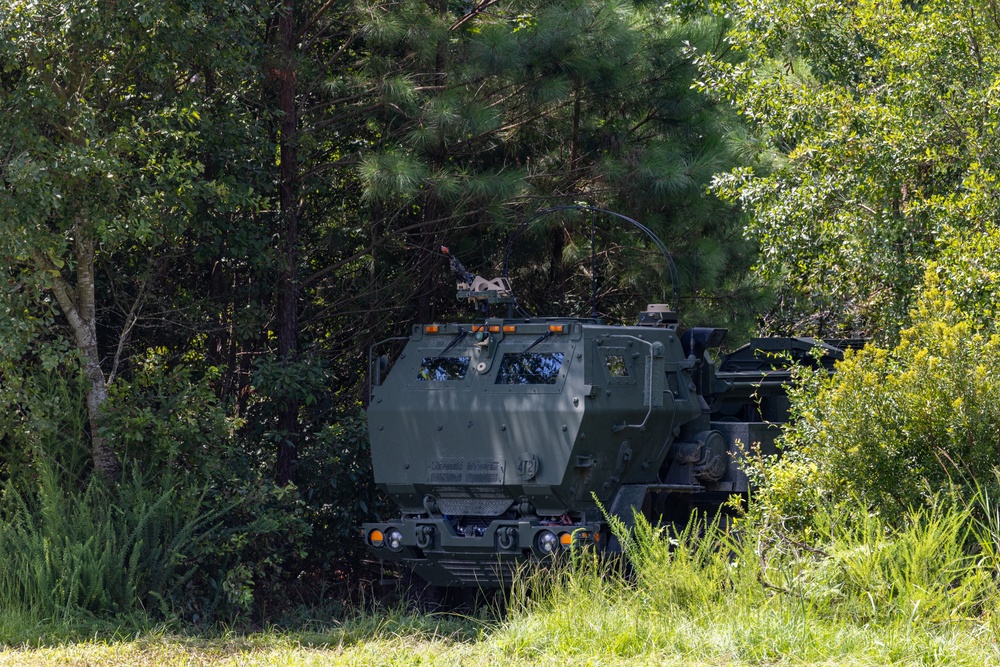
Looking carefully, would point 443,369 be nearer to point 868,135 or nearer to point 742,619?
point 868,135

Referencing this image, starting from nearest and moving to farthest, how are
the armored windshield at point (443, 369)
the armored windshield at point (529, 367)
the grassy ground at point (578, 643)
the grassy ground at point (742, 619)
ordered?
the grassy ground at point (578, 643)
the grassy ground at point (742, 619)
the armored windshield at point (529, 367)
the armored windshield at point (443, 369)

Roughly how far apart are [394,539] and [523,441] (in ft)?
4.11

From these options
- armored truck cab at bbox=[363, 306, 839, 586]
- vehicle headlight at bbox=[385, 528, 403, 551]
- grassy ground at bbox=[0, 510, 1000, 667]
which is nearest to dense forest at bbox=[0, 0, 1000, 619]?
grassy ground at bbox=[0, 510, 1000, 667]

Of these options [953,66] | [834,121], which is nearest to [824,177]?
[834,121]

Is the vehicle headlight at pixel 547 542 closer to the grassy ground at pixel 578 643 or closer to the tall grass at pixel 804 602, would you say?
the grassy ground at pixel 578 643

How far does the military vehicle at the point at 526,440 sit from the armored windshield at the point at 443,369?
0.04ft

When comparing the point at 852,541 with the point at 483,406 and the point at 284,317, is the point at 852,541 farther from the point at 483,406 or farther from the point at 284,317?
the point at 284,317

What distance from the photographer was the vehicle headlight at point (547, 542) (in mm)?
8727

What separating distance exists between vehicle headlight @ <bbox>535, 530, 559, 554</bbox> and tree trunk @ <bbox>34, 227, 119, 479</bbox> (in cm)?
326

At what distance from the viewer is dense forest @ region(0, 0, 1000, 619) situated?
339 inches

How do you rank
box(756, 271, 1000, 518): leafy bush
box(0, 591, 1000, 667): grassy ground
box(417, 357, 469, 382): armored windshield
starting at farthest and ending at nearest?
box(417, 357, 469, 382): armored windshield → box(756, 271, 1000, 518): leafy bush → box(0, 591, 1000, 667): grassy ground

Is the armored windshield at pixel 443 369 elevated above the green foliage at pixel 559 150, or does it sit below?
below

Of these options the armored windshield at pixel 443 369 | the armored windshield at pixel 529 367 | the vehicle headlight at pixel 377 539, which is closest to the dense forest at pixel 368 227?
the vehicle headlight at pixel 377 539

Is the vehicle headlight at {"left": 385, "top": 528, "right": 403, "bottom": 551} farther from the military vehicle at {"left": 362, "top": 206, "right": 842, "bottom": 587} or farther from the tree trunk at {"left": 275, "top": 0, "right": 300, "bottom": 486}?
the tree trunk at {"left": 275, "top": 0, "right": 300, "bottom": 486}
